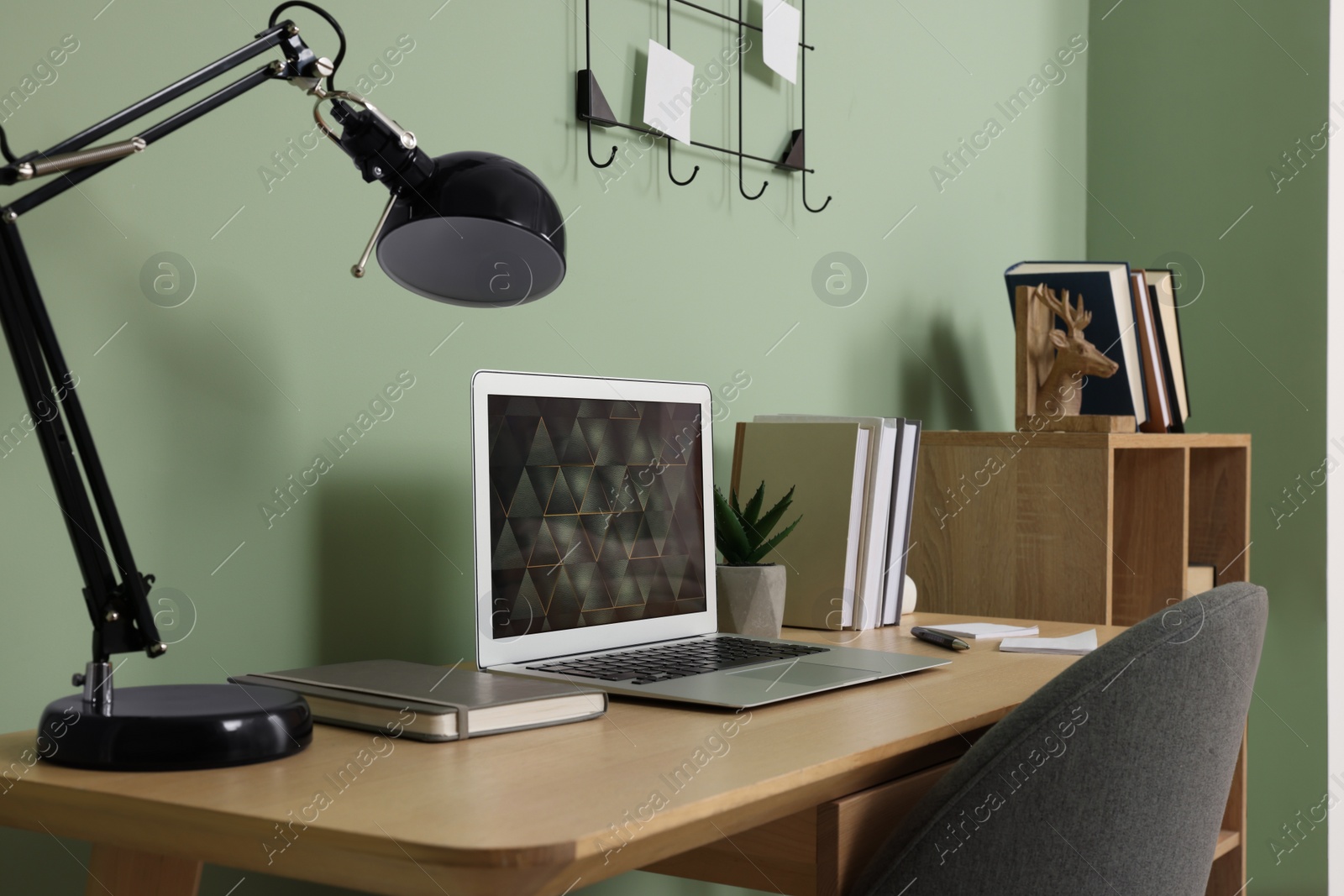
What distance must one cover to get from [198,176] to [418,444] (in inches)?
13.6

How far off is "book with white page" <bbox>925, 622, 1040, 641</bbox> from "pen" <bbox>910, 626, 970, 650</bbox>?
22 mm

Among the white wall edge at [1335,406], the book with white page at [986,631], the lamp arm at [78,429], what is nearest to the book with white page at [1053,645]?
the book with white page at [986,631]

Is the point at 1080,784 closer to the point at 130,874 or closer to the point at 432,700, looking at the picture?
the point at 432,700

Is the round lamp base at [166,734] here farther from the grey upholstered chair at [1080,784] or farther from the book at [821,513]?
the book at [821,513]

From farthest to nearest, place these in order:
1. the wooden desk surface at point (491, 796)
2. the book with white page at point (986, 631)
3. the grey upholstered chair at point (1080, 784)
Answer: the book with white page at point (986, 631) → the grey upholstered chair at point (1080, 784) → the wooden desk surface at point (491, 796)

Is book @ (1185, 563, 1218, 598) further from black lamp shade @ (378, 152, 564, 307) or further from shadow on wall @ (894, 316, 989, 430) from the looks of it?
black lamp shade @ (378, 152, 564, 307)

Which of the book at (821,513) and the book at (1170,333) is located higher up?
the book at (1170,333)

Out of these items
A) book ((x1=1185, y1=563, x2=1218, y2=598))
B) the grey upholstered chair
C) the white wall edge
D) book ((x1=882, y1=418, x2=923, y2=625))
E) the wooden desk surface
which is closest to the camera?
the wooden desk surface

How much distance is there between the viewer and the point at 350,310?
120 centimetres

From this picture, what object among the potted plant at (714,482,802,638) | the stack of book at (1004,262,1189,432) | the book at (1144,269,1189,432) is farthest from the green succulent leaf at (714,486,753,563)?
the book at (1144,269,1189,432)

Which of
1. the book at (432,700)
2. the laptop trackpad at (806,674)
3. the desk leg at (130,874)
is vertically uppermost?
the book at (432,700)

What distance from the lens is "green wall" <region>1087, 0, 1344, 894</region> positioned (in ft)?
7.39

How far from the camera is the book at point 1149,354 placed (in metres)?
2.04

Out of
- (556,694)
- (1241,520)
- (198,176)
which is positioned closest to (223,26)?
(198,176)
